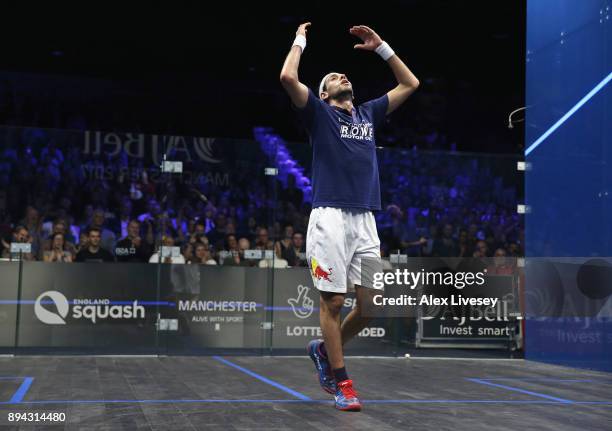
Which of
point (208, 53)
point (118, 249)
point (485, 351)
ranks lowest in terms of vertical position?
point (485, 351)

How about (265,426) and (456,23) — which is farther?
(456,23)

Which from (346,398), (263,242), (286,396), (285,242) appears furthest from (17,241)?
(346,398)

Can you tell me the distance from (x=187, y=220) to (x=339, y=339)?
370 centimetres

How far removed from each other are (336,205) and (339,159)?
18cm

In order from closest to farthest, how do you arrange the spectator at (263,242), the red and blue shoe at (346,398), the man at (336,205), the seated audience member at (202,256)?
the red and blue shoe at (346,398)
the man at (336,205)
the seated audience member at (202,256)
the spectator at (263,242)

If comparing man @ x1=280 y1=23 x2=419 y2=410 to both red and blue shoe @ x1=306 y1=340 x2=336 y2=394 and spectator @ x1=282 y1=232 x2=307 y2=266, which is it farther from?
spectator @ x1=282 y1=232 x2=307 y2=266

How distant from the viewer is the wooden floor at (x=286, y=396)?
271cm

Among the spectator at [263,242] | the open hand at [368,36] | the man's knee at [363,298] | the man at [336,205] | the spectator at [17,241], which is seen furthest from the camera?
the spectator at [263,242]

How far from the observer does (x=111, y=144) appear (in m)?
6.64

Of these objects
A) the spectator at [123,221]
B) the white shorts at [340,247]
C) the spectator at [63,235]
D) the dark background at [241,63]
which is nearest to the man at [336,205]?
the white shorts at [340,247]

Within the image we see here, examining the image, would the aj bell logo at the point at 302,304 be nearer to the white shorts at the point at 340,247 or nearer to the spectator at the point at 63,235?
the spectator at the point at 63,235

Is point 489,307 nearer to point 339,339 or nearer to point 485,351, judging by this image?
point 485,351

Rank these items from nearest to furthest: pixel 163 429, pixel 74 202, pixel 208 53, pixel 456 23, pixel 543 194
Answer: pixel 163 429, pixel 543 194, pixel 74 202, pixel 456 23, pixel 208 53

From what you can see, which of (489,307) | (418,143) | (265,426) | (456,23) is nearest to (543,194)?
(489,307)
